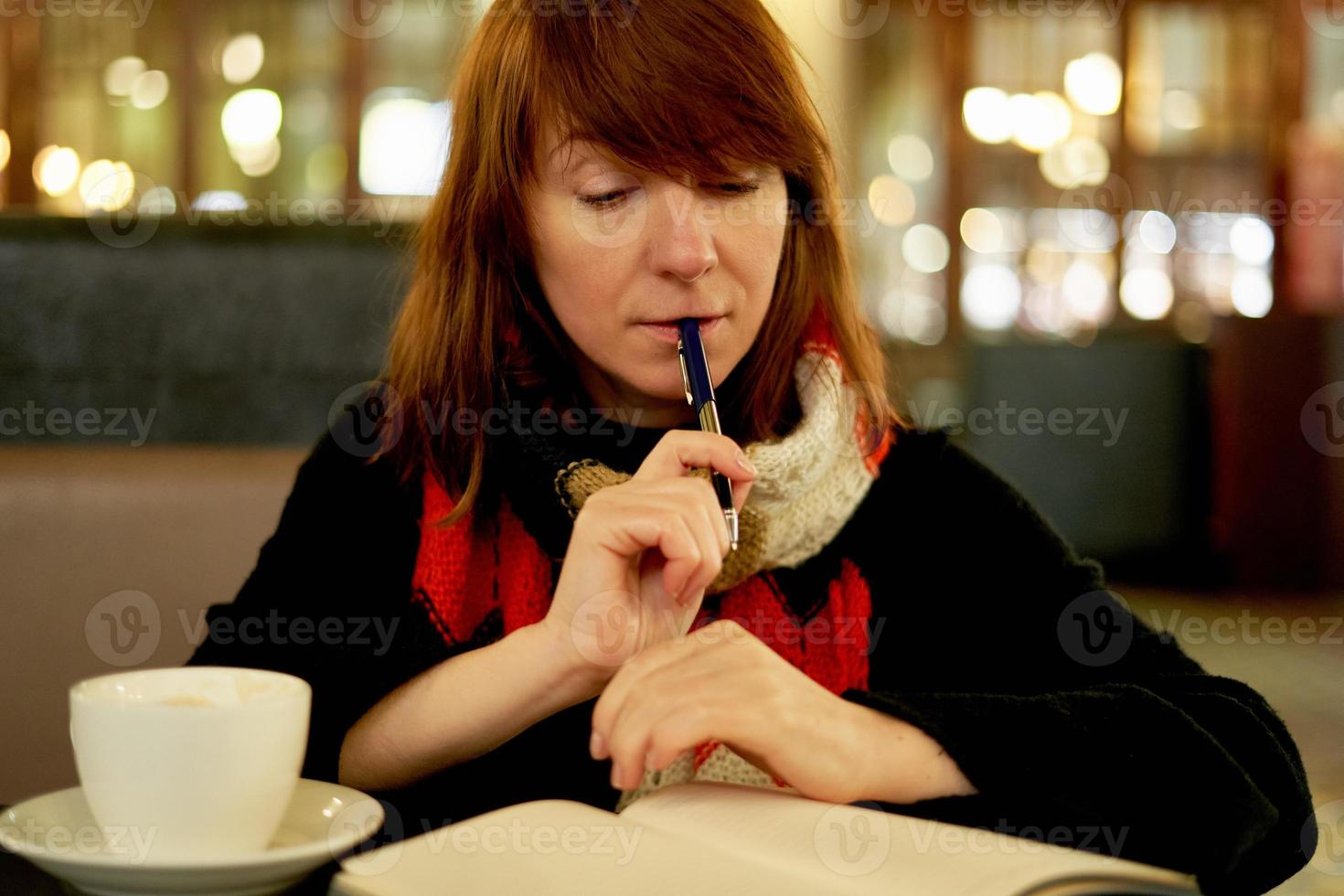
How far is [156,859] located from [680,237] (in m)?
0.50

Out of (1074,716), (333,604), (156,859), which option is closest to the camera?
(156,859)

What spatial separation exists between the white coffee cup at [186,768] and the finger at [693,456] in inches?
9.8

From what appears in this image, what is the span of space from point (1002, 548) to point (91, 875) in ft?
2.35

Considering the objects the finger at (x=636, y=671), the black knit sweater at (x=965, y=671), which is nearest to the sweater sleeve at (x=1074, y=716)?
the black knit sweater at (x=965, y=671)

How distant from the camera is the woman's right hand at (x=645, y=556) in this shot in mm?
665

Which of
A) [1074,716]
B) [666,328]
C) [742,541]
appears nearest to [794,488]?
[742,541]

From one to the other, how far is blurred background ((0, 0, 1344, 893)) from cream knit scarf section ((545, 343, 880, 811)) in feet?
0.57

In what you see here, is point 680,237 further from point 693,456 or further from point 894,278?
point 894,278

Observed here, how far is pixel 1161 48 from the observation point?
5996 millimetres

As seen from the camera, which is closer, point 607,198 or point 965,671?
point 607,198

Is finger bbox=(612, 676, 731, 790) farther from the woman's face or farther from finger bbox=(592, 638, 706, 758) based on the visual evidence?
the woman's face

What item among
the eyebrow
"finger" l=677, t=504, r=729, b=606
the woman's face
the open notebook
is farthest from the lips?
the open notebook

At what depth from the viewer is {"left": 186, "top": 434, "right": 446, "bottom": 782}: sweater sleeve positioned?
32.0 inches

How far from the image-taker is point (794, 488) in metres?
→ 0.94
